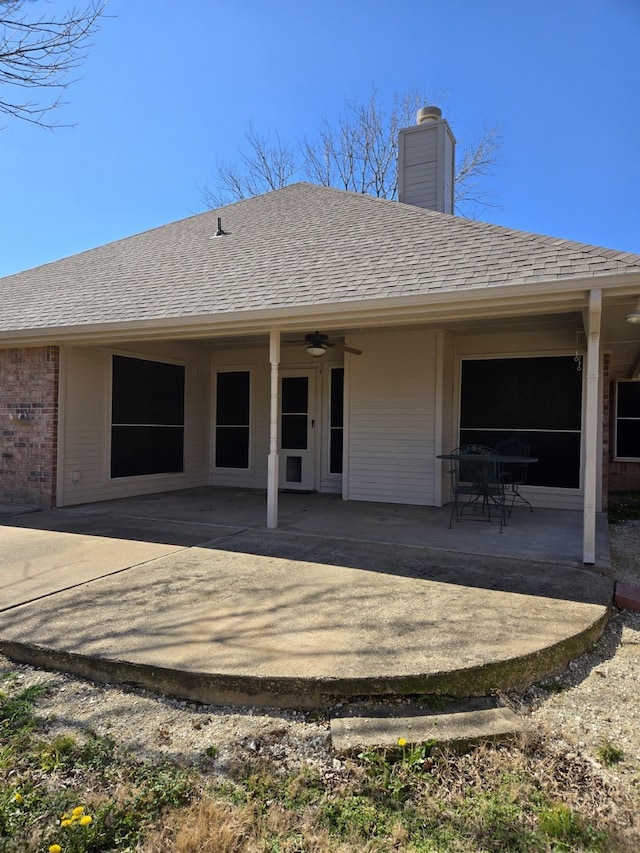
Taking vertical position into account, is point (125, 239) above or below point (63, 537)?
above

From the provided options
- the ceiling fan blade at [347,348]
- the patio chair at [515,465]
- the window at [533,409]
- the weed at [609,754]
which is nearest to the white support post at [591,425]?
the weed at [609,754]

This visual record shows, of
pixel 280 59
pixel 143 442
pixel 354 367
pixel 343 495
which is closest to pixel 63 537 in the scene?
pixel 143 442

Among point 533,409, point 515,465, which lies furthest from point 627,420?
point 515,465

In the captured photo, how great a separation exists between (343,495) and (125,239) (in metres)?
6.91

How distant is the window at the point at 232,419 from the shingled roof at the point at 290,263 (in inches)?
94.8

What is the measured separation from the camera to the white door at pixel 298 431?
9.30 metres

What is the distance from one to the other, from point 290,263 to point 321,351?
1.25 meters

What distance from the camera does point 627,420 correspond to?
11078 millimetres

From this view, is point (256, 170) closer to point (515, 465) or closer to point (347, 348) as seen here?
point (347, 348)

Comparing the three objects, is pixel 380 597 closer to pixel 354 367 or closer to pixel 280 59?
pixel 354 367

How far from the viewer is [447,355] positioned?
7.92m

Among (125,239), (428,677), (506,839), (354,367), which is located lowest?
(506,839)

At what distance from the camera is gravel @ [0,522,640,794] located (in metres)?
2.32

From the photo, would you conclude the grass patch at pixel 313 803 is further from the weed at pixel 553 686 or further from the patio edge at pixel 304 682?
the weed at pixel 553 686
